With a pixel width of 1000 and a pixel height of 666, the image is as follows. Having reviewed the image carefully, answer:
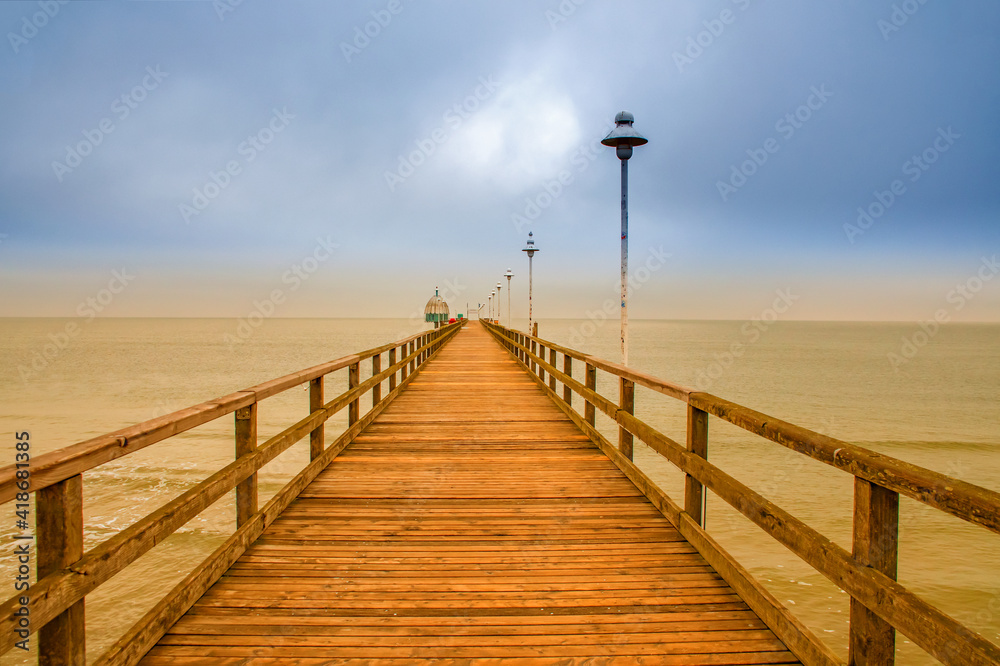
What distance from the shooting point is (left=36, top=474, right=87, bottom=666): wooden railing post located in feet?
5.85

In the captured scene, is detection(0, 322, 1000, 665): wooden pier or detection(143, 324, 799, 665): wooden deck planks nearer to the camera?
detection(0, 322, 1000, 665): wooden pier

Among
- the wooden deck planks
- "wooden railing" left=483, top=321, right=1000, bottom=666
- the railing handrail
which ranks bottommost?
the wooden deck planks

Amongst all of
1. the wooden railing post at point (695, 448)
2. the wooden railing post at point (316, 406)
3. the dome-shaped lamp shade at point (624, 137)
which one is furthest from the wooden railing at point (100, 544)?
the dome-shaped lamp shade at point (624, 137)

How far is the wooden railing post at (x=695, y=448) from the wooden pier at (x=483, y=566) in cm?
1

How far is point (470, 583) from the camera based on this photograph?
3016 mm

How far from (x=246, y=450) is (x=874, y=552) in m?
3.14

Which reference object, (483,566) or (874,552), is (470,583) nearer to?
(483,566)

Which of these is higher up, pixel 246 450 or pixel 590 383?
pixel 590 383

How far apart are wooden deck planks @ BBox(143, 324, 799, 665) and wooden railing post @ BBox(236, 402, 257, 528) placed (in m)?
0.22

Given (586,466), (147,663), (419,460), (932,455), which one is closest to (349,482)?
(419,460)

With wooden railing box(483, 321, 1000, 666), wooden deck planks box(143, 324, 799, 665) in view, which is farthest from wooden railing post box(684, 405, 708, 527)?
wooden deck planks box(143, 324, 799, 665)

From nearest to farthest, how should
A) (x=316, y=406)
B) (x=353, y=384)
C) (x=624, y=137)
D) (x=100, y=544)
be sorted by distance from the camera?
(x=100, y=544) < (x=316, y=406) < (x=353, y=384) < (x=624, y=137)

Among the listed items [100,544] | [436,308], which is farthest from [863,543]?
[436,308]

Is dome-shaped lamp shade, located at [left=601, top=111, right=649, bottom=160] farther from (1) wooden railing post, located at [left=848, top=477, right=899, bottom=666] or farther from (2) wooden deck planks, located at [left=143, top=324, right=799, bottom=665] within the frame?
(1) wooden railing post, located at [left=848, top=477, right=899, bottom=666]
